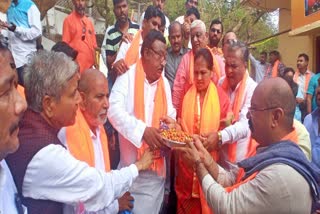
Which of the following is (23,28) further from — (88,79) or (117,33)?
(88,79)

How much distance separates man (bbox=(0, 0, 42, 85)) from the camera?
5.04m

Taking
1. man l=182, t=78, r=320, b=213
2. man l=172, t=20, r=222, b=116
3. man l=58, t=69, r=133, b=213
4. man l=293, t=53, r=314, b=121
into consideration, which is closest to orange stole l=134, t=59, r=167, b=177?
man l=172, t=20, r=222, b=116

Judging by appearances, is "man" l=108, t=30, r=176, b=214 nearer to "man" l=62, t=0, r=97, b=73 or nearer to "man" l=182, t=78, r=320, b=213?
"man" l=182, t=78, r=320, b=213

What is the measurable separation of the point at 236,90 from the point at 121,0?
2.45m

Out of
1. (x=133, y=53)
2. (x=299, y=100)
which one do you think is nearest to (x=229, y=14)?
(x=299, y=100)

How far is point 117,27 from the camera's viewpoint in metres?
5.77

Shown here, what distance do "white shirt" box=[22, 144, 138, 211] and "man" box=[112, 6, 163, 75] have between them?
1878mm

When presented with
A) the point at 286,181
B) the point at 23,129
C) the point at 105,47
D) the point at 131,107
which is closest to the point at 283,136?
the point at 286,181

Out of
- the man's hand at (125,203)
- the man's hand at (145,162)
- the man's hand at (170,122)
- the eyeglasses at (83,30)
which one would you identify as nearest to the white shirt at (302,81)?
the eyeglasses at (83,30)

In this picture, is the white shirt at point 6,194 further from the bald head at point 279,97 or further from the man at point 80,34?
the man at point 80,34

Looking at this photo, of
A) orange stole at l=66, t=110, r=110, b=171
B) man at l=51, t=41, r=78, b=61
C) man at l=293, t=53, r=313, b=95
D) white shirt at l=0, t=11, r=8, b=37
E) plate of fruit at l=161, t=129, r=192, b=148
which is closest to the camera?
orange stole at l=66, t=110, r=110, b=171

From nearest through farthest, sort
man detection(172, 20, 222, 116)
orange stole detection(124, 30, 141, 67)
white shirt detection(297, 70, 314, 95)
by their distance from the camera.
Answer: orange stole detection(124, 30, 141, 67)
man detection(172, 20, 222, 116)
white shirt detection(297, 70, 314, 95)

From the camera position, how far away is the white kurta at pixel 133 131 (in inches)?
147

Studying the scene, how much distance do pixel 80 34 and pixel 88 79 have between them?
302cm
